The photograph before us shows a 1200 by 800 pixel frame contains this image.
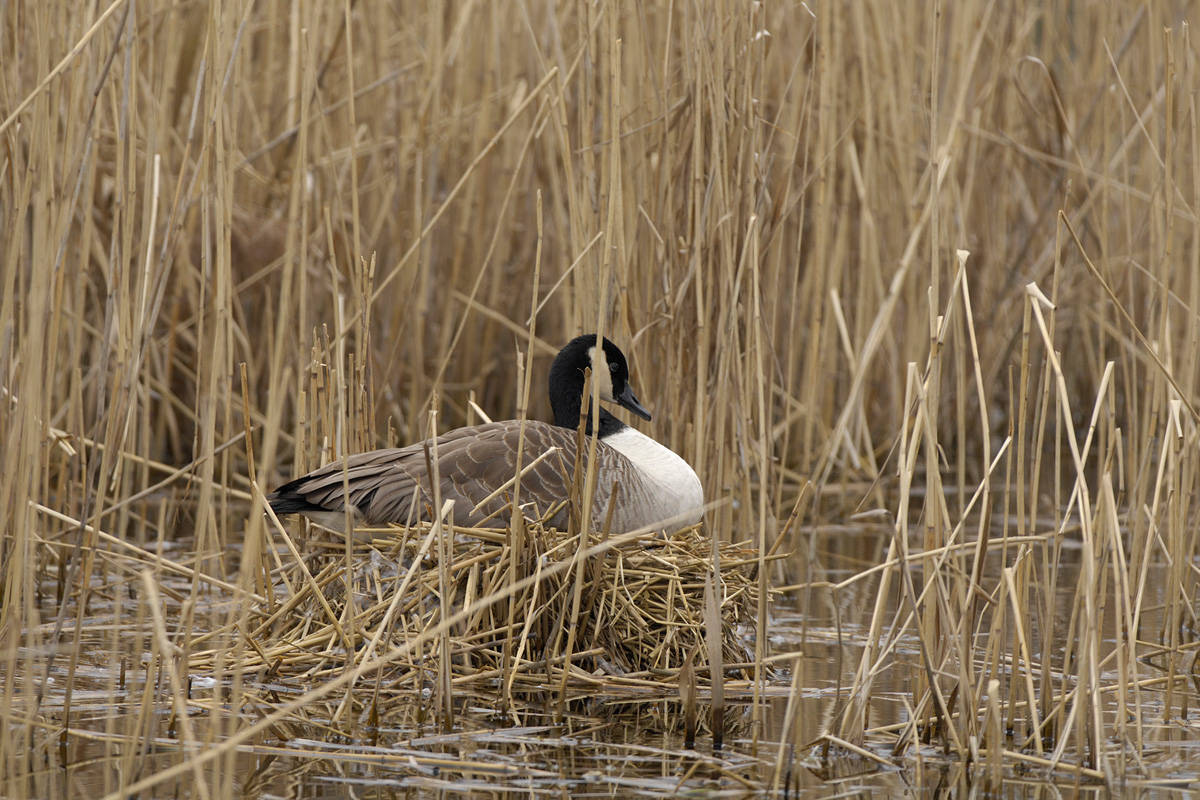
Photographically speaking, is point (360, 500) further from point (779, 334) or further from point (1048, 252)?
point (1048, 252)

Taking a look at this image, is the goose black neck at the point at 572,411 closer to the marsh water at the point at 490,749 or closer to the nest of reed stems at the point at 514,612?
the nest of reed stems at the point at 514,612

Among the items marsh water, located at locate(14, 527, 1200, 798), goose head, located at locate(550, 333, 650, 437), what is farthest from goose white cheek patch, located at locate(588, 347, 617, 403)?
marsh water, located at locate(14, 527, 1200, 798)

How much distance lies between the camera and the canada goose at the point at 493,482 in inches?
153

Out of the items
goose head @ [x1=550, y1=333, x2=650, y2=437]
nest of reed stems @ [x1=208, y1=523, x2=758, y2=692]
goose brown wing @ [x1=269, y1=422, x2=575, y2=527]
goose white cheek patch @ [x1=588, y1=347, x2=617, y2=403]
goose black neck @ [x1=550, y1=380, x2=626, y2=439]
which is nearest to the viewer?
nest of reed stems @ [x1=208, y1=523, x2=758, y2=692]

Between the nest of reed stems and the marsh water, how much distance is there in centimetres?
9

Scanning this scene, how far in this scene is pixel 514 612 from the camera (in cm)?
353

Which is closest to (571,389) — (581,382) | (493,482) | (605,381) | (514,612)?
(581,382)

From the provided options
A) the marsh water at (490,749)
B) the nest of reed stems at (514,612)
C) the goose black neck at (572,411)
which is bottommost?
the marsh water at (490,749)

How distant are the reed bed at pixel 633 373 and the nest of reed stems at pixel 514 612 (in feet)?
0.06

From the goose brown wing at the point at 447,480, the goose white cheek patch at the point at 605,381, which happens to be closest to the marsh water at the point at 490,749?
the goose brown wing at the point at 447,480

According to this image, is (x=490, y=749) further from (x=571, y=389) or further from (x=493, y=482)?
(x=571, y=389)

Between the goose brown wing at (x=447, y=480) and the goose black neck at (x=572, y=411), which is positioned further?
the goose black neck at (x=572, y=411)

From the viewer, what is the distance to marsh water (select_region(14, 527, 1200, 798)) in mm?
2775

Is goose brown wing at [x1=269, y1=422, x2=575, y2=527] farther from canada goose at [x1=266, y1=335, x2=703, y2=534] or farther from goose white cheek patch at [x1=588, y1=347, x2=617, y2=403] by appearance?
goose white cheek patch at [x1=588, y1=347, x2=617, y2=403]
